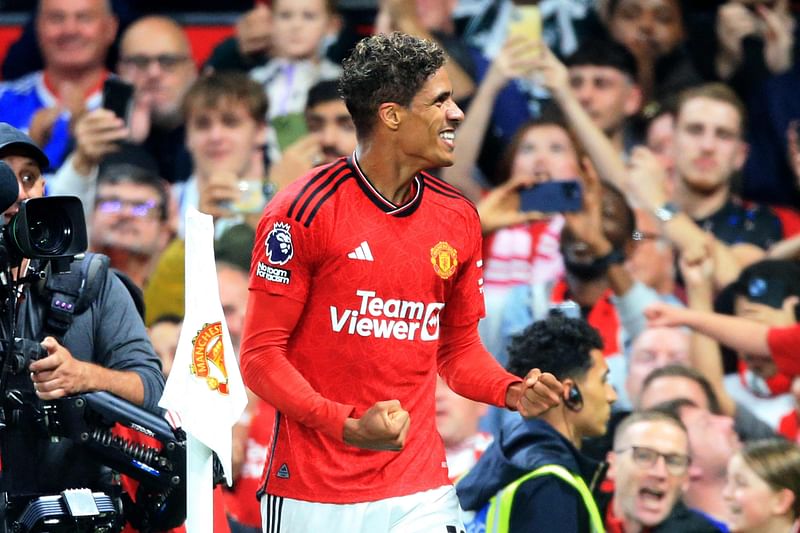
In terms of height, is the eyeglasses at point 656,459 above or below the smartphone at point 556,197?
below

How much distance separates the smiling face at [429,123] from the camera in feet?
11.5

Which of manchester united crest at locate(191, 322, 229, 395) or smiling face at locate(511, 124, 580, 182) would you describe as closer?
manchester united crest at locate(191, 322, 229, 395)

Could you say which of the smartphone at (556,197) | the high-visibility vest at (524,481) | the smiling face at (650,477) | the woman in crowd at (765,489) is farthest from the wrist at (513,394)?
the smartphone at (556,197)

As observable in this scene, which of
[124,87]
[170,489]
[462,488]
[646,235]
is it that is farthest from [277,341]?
[124,87]

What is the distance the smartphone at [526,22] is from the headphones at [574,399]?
320 centimetres

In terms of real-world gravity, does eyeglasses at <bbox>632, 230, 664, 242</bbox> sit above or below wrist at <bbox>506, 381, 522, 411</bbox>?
above

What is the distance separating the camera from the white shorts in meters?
3.47

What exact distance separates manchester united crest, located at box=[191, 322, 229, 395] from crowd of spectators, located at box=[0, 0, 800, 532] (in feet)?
9.30

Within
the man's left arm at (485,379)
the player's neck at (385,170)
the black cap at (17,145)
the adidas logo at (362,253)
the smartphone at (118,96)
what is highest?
the smartphone at (118,96)

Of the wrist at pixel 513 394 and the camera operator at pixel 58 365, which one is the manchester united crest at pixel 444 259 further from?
the camera operator at pixel 58 365

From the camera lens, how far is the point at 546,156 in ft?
23.7

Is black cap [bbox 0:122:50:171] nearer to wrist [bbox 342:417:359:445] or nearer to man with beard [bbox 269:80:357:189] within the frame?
wrist [bbox 342:417:359:445]

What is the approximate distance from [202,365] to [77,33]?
530 cm

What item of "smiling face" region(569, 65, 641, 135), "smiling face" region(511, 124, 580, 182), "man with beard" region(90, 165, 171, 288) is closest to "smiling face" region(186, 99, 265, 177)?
"man with beard" region(90, 165, 171, 288)
